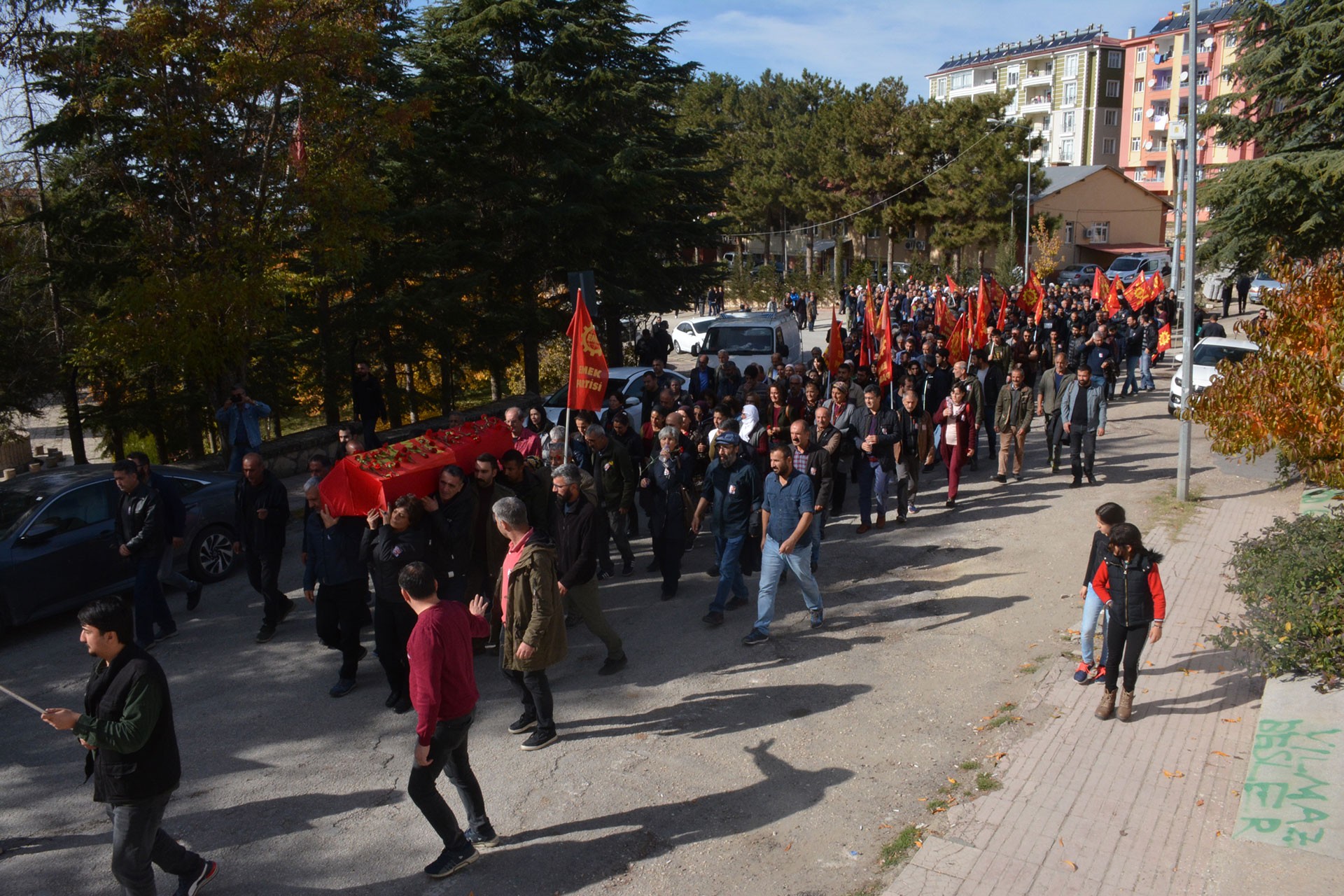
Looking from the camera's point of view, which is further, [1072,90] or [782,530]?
[1072,90]

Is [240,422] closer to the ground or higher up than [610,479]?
higher up

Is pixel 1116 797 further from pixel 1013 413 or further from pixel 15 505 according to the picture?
pixel 15 505

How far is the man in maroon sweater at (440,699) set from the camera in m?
4.80

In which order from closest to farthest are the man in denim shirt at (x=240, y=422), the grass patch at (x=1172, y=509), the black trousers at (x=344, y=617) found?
the black trousers at (x=344, y=617) < the grass patch at (x=1172, y=509) < the man in denim shirt at (x=240, y=422)

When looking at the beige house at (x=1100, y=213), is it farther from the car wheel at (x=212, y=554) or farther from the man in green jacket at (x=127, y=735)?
the man in green jacket at (x=127, y=735)

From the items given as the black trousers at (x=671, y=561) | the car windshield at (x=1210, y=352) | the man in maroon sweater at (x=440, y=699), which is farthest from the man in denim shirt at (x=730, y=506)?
the car windshield at (x=1210, y=352)

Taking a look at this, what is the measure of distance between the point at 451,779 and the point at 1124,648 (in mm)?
4419

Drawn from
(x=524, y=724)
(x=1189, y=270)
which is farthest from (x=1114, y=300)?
(x=524, y=724)

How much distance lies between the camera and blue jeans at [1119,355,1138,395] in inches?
822

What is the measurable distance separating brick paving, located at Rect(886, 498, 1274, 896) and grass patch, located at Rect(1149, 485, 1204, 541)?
381cm

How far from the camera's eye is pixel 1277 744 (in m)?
5.79

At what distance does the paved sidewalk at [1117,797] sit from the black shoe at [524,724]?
2.78 metres

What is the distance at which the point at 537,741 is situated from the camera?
21.4 ft

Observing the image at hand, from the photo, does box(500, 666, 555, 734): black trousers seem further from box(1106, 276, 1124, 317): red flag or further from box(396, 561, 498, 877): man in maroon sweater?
box(1106, 276, 1124, 317): red flag
